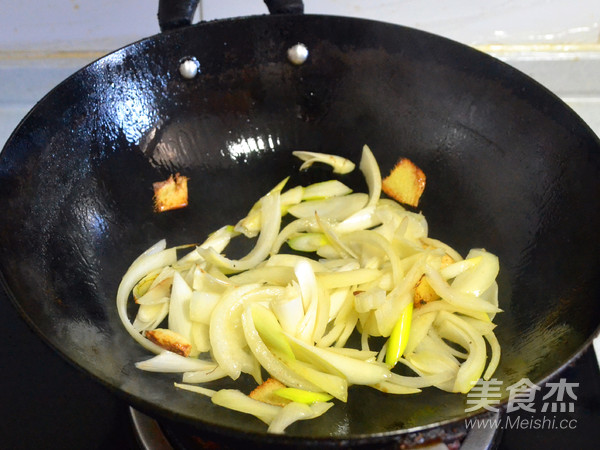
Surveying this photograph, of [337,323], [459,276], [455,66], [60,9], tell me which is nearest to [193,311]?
[337,323]

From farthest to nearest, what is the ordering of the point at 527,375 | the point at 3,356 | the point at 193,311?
the point at 3,356 → the point at 193,311 → the point at 527,375

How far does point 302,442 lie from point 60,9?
1290 mm

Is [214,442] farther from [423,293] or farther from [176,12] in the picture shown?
[176,12]

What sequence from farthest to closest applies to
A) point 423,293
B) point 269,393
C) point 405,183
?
1. point 405,183
2. point 423,293
3. point 269,393

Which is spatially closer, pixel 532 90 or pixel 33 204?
pixel 33 204

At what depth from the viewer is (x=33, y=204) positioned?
107 cm

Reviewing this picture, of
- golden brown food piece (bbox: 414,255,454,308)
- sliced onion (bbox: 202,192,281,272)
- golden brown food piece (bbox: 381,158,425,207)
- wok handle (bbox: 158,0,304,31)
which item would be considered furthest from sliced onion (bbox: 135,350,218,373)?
wok handle (bbox: 158,0,304,31)

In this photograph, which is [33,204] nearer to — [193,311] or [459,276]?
[193,311]

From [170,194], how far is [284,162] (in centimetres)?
26

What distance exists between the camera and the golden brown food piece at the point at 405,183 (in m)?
1.28

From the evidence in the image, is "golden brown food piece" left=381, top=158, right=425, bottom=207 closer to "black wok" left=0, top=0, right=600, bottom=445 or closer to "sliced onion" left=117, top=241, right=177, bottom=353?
"black wok" left=0, top=0, right=600, bottom=445

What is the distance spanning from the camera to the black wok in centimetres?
95

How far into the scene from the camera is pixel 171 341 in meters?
1.00

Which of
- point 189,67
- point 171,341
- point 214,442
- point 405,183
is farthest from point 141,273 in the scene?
point 405,183
